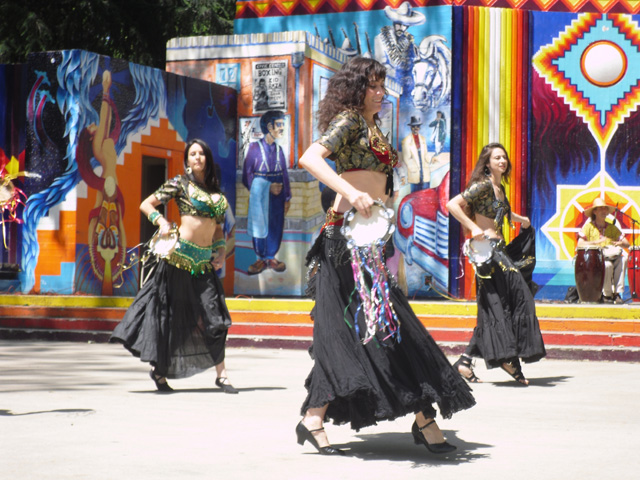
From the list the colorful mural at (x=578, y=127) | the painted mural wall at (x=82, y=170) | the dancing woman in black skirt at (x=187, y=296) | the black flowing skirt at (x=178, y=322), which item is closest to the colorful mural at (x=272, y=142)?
the painted mural wall at (x=82, y=170)

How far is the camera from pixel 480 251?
8.87m

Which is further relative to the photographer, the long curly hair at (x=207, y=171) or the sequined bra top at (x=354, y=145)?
the long curly hair at (x=207, y=171)

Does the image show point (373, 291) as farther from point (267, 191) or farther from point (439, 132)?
point (439, 132)

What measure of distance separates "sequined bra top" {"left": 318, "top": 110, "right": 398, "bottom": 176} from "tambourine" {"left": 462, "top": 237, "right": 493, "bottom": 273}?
3558 millimetres

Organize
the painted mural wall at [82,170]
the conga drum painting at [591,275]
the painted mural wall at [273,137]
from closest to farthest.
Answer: the painted mural wall at [82,170] → the conga drum painting at [591,275] → the painted mural wall at [273,137]

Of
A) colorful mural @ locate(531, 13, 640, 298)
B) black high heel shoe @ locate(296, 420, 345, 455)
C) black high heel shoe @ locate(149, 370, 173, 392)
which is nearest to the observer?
black high heel shoe @ locate(296, 420, 345, 455)

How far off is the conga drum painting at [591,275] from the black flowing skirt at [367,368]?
1154 centimetres

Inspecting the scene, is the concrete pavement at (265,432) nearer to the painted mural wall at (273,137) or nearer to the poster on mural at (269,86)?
the painted mural wall at (273,137)

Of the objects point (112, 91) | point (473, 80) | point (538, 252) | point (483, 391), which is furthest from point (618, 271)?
point (483, 391)

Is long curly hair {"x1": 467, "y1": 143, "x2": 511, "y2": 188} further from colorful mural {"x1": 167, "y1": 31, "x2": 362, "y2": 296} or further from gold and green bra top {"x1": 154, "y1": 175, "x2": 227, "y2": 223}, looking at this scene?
colorful mural {"x1": 167, "y1": 31, "x2": 362, "y2": 296}

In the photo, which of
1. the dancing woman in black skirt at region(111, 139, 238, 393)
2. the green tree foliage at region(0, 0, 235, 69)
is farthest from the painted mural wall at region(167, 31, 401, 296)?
the dancing woman in black skirt at region(111, 139, 238, 393)

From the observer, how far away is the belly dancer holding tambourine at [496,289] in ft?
29.1

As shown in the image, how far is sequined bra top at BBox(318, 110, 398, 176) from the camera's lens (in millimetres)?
5320

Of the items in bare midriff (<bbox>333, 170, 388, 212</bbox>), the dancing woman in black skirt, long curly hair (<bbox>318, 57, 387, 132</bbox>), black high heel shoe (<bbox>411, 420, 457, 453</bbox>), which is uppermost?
long curly hair (<bbox>318, 57, 387, 132</bbox>)
